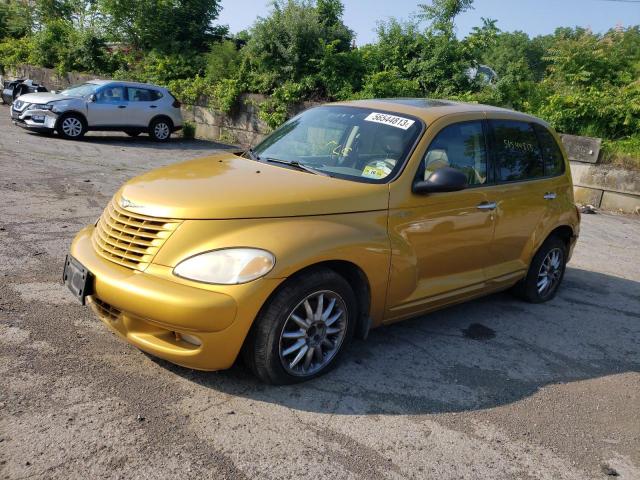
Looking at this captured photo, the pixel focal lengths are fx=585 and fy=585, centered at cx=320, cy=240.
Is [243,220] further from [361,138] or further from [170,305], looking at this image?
[361,138]

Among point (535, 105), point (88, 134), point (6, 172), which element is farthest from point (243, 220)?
point (88, 134)

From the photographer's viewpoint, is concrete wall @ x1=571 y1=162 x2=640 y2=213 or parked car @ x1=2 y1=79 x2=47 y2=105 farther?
parked car @ x1=2 y1=79 x2=47 y2=105

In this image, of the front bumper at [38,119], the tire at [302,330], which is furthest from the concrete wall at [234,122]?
the tire at [302,330]

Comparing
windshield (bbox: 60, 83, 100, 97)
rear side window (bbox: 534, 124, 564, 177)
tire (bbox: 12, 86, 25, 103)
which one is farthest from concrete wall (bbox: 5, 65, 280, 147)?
rear side window (bbox: 534, 124, 564, 177)

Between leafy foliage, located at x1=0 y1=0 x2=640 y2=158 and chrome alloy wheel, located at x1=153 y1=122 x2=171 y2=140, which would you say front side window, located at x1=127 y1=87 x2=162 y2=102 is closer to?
chrome alloy wheel, located at x1=153 y1=122 x2=171 y2=140

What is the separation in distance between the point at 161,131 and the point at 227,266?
Answer: 14.5 metres

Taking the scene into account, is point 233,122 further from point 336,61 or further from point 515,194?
point 515,194

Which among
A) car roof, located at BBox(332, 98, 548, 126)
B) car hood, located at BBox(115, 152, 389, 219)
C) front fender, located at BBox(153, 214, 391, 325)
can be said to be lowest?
front fender, located at BBox(153, 214, 391, 325)

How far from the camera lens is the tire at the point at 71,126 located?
1448 centimetres

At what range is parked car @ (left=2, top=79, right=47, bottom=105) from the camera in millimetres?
19297

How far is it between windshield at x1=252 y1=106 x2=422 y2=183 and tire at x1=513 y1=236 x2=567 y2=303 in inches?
82.6

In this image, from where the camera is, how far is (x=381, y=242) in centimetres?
386

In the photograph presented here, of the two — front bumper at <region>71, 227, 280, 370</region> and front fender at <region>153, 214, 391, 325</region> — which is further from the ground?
front fender at <region>153, 214, 391, 325</region>

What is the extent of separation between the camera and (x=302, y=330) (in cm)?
358
